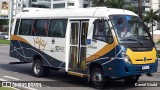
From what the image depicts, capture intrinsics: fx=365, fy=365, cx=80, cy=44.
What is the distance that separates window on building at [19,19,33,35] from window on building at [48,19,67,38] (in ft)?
5.37

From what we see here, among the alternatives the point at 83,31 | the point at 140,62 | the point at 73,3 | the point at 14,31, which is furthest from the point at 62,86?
the point at 73,3

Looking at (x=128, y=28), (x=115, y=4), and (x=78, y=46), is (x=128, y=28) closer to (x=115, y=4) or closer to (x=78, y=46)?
(x=78, y=46)

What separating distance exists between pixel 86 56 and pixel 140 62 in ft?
6.30

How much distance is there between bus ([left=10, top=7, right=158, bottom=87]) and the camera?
37.1 ft

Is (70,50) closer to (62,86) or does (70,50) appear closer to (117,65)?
(62,86)

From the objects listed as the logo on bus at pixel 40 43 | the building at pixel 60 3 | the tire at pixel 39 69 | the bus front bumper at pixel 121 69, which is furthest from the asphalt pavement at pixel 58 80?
the building at pixel 60 3

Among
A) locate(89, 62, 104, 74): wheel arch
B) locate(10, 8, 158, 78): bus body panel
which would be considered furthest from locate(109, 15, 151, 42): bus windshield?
locate(89, 62, 104, 74): wheel arch

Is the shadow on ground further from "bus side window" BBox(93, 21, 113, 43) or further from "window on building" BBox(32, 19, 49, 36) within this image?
"window on building" BBox(32, 19, 49, 36)

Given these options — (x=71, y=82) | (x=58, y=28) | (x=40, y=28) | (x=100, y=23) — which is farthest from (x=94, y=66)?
(x=40, y=28)

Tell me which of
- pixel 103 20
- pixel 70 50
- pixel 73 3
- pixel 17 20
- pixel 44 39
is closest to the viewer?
pixel 103 20

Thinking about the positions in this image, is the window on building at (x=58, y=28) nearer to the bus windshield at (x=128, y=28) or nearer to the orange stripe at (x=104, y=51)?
the orange stripe at (x=104, y=51)

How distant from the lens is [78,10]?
13.2 meters

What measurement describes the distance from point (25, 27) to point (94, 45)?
488 cm

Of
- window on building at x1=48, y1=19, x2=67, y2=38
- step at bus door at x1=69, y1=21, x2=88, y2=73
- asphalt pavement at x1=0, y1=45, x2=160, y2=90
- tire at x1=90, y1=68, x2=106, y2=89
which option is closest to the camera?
tire at x1=90, y1=68, x2=106, y2=89
